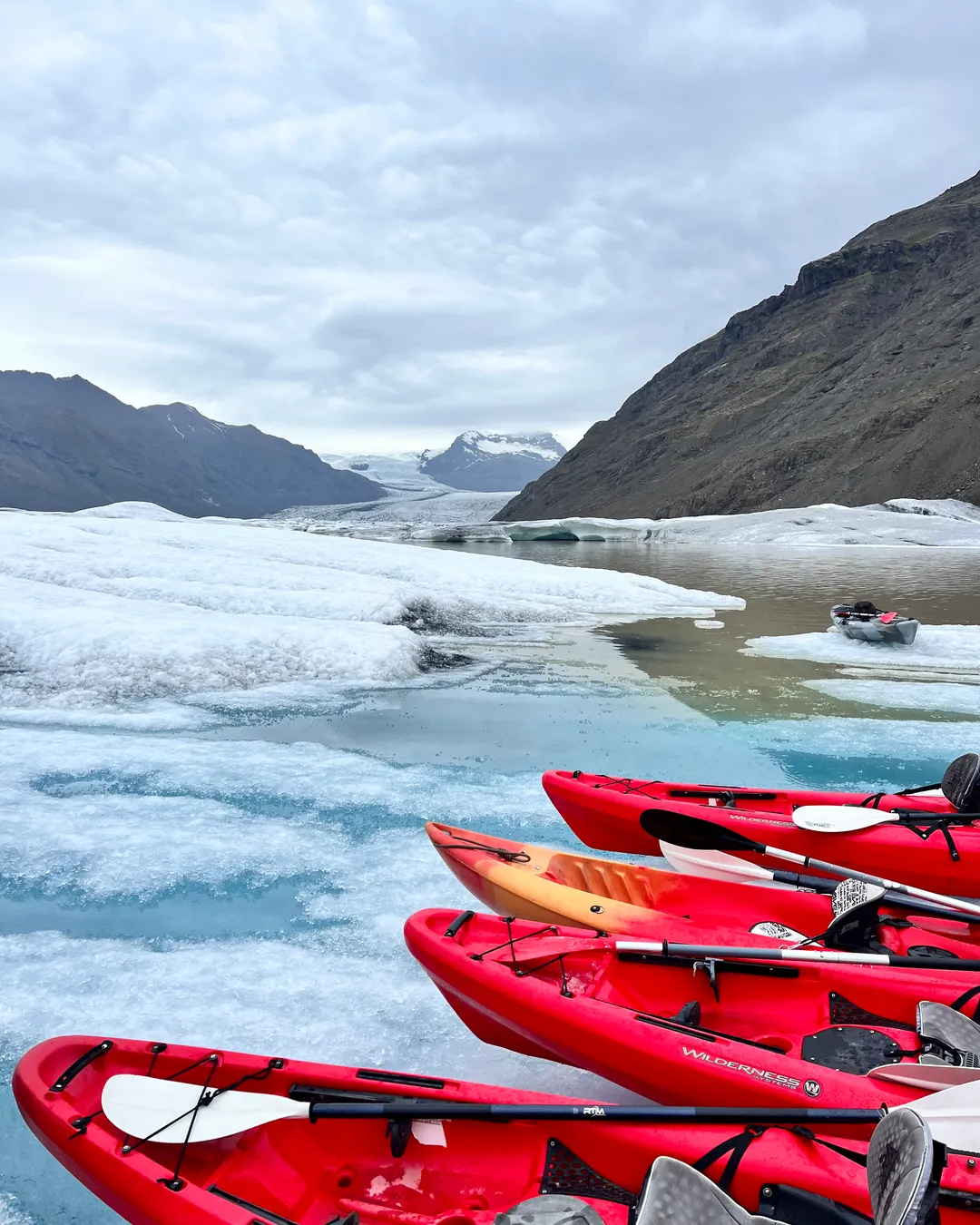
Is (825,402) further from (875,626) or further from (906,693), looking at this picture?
(906,693)

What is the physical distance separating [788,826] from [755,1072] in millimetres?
2919

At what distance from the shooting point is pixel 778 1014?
3.70m

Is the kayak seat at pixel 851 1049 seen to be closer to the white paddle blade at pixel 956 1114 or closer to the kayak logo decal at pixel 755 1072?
the kayak logo decal at pixel 755 1072

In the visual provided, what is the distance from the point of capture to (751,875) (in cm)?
516

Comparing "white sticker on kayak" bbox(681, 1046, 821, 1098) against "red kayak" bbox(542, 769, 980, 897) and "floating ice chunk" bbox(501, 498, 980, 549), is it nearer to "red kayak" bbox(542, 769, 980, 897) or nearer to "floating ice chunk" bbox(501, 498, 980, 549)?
"red kayak" bbox(542, 769, 980, 897)

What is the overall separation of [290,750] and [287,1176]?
20.8ft

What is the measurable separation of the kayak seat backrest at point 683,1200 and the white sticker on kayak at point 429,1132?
75 cm

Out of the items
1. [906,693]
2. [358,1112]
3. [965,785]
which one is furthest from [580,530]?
[358,1112]

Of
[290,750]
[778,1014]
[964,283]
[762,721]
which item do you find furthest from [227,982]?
[964,283]

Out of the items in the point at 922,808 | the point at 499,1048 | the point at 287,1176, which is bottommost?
the point at 499,1048

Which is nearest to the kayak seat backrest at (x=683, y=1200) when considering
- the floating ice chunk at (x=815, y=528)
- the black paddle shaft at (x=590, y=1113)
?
the black paddle shaft at (x=590, y=1113)

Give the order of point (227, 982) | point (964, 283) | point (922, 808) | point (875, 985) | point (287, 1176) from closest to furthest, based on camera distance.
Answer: point (287, 1176) < point (875, 985) < point (227, 982) < point (922, 808) < point (964, 283)

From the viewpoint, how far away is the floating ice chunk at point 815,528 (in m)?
57.3

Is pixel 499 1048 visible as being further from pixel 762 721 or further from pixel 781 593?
pixel 781 593
